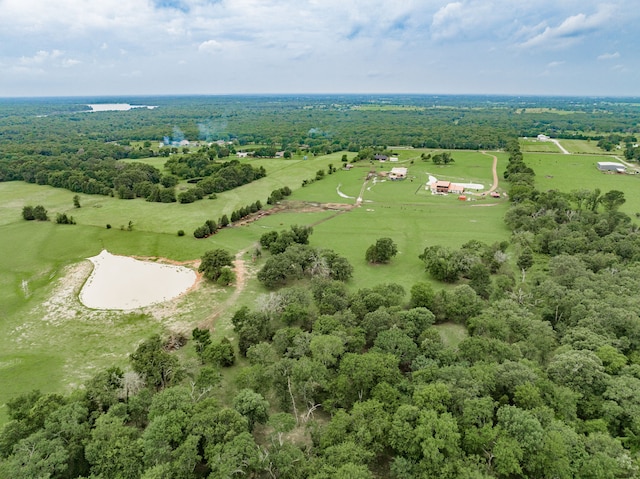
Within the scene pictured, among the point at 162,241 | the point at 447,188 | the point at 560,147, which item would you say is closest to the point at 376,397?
the point at 162,241

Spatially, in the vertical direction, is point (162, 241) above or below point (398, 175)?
below

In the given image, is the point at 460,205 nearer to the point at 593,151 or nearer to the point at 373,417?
the point at 373,417

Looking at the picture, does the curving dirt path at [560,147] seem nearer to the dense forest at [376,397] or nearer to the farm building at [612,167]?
the farm building at [612,167]

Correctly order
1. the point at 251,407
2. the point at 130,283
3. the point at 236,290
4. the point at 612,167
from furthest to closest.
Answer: the point at 612,167 → the point at 130,283 → the point at 236,290 → the point at 251,407

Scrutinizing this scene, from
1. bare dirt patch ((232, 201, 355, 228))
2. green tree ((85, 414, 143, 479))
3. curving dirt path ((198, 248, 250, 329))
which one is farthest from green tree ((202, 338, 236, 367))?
bare dirt patch ((232, 201, 355, 228))

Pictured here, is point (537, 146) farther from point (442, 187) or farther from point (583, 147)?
point (442, 187)

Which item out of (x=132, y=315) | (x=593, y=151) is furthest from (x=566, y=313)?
(x=593, y=151)

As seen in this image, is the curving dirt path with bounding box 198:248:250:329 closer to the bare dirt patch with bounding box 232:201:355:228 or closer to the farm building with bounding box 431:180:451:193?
the bare dirt patch with bounding box 232:201:355:228
